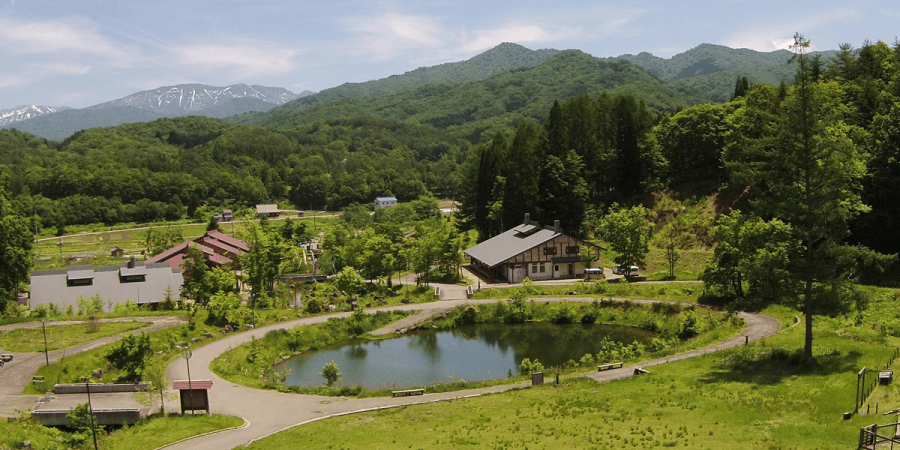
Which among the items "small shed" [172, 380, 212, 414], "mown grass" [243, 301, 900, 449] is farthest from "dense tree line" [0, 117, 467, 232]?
"mown grass" [243, 301, 900, 449]

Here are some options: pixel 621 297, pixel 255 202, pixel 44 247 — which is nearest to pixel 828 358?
pixel 621 297

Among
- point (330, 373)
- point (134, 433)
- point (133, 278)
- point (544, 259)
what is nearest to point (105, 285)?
point (133, 278)

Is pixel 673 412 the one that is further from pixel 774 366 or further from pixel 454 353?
pixel 454 353

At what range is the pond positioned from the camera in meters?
31.2

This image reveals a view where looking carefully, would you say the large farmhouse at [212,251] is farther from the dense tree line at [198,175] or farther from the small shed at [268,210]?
the small shed at [268,210]

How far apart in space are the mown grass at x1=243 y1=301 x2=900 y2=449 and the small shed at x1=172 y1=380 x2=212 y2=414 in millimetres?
4007

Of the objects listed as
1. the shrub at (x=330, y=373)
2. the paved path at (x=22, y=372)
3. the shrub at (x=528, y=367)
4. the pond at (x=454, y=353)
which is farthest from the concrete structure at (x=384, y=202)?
the shrub at (x=528, y=367)

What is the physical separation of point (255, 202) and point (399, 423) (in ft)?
398

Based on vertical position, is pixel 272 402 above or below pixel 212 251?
below

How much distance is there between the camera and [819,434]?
56.3 feet

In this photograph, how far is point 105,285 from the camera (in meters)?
47.3

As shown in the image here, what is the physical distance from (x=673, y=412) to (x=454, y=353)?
16.3 m

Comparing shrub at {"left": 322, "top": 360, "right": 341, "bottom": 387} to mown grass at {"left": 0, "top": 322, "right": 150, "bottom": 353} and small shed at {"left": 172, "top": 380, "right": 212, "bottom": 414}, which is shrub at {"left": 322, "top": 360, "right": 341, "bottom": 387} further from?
mown grass at {"left": 0, "top": 322, "right": 150, "bottom": 353}

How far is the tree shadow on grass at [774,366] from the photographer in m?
22.8
